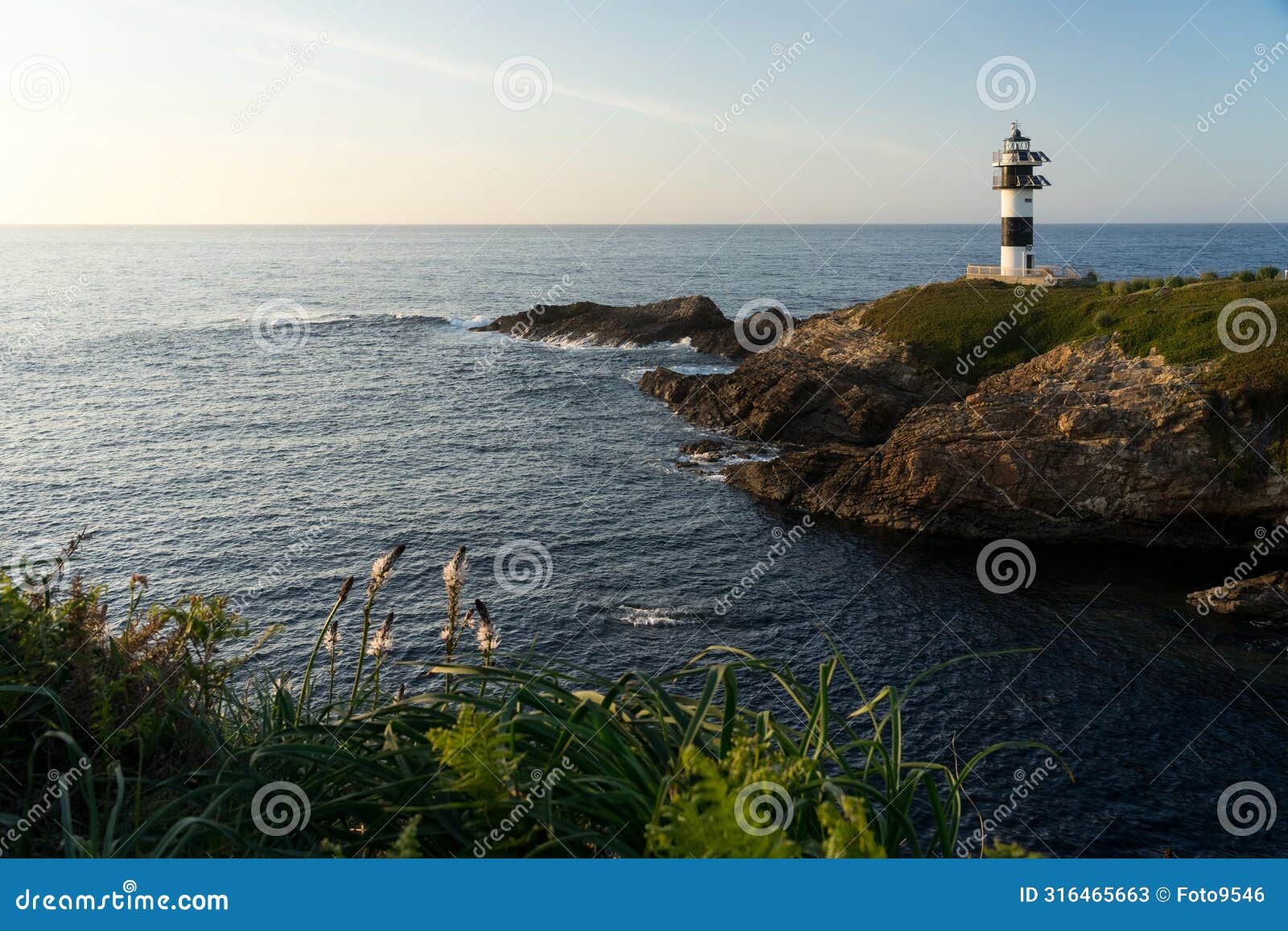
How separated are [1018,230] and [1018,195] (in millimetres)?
2362

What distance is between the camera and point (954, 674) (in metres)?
24.1

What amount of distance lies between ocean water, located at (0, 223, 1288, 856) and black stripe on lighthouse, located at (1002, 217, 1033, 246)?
2068cm

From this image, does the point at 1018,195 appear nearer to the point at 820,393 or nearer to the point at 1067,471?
the point at 820,393

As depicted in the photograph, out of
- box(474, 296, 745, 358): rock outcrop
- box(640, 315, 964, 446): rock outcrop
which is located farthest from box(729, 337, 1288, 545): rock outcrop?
box(474, 296, 745, 358): rock outcrop

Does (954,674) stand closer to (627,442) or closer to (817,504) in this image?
(817,504)

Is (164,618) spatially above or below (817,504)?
above

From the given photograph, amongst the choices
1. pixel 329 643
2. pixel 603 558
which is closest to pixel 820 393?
pixel 603 558

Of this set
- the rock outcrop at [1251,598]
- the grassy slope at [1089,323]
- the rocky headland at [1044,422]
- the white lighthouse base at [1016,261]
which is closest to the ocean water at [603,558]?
the rock outcrop at [1251,598]

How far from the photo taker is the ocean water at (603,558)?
2109 cm

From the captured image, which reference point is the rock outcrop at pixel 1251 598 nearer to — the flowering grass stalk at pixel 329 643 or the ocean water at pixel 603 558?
the ocean water at pixel 603 558

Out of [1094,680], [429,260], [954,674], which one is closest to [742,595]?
[954,674]

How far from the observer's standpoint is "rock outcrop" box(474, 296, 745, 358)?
71875 mm

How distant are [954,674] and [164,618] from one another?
22.7 meters

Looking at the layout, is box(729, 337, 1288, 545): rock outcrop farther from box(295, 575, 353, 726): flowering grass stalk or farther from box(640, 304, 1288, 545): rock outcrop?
box(295, 575, 353, 726): flowering grass stalk
